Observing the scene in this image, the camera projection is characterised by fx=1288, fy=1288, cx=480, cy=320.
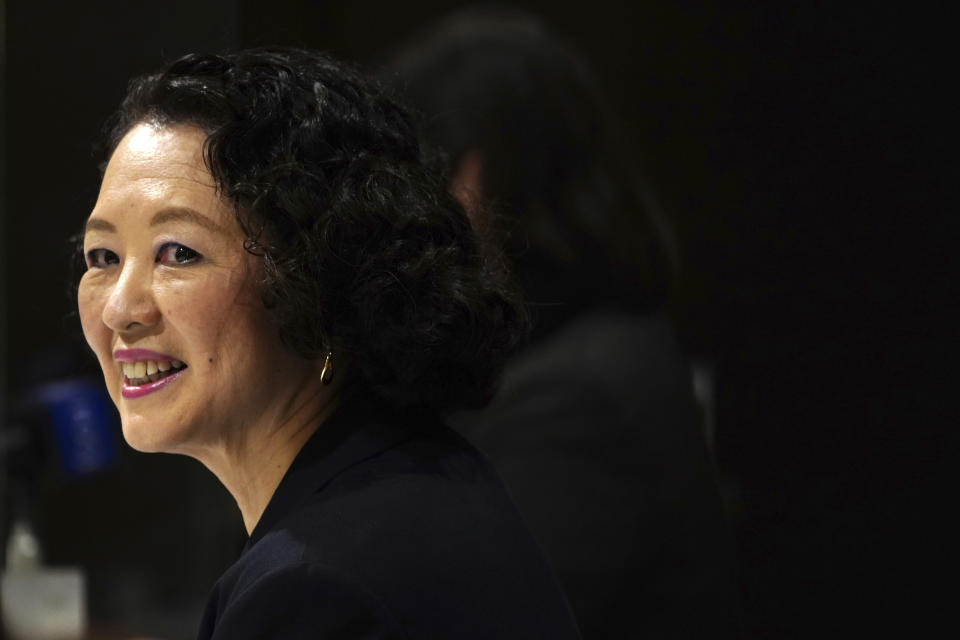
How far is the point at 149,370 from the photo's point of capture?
1.42 m

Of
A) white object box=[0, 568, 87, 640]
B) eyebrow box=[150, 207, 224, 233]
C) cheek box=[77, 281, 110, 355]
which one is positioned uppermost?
eyebrow box=[150, 207, 224, 233]

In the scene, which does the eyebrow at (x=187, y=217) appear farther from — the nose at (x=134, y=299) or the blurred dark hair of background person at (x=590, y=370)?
the blurred dark hair of background person at (x=590, y=370)

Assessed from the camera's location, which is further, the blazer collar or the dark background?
the dark background

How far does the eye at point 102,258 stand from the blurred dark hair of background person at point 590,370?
0.66 meters

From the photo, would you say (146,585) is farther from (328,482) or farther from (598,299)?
(328,482)

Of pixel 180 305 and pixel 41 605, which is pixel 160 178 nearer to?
pixel 180 305

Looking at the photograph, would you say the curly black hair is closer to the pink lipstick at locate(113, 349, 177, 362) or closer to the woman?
the woman

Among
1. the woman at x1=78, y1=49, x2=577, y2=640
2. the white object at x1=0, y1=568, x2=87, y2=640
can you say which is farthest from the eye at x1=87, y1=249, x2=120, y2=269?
the white object at x1=0, y1=568, x2=87, y2=640

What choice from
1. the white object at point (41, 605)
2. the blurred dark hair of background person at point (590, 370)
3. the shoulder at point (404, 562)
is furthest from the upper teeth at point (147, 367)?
the white object at point (41, 605)

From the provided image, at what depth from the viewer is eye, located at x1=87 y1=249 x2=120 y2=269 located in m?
1.46

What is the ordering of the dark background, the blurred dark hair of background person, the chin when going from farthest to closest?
the blurred dark hair of background person < the dark background < the chin

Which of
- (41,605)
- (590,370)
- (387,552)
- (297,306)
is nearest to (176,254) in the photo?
(297,306)

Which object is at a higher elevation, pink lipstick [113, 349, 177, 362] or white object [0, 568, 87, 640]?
pink lipstick [113, 349, 177, 362]

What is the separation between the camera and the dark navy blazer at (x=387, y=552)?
1124mm
